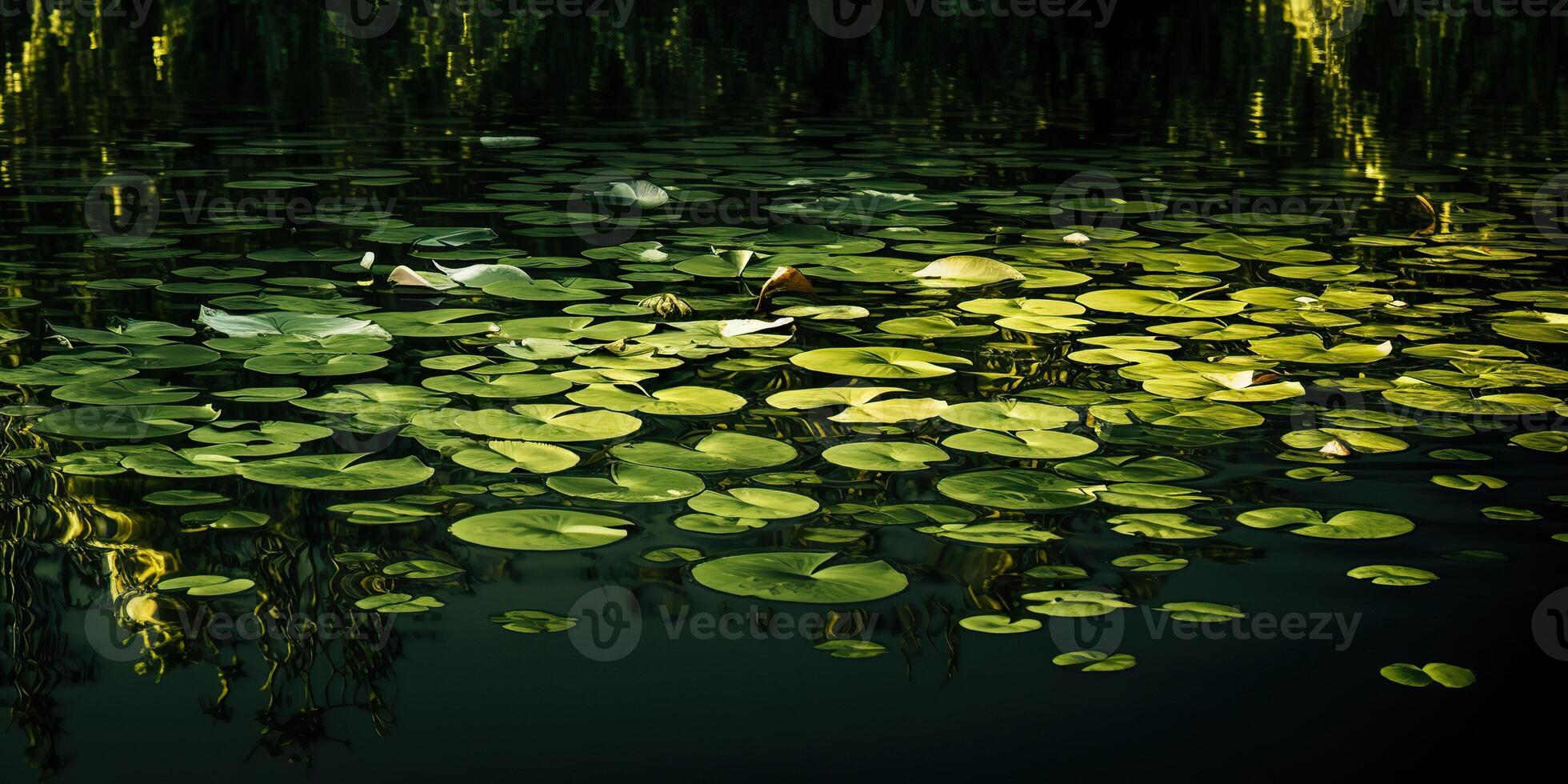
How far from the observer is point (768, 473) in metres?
1.69

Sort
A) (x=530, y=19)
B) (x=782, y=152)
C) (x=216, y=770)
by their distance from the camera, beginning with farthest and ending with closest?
(x=530, y=19) → (x=782, y=152) → (x=216, y=770)

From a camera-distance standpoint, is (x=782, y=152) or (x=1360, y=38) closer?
(x=782, y=152)

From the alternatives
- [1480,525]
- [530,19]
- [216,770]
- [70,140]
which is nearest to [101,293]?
[216,770]

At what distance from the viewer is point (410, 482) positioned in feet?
5.32

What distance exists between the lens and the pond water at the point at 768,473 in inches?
47.9

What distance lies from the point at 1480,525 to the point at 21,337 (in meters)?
1.97

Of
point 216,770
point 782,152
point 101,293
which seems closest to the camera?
point 216,770

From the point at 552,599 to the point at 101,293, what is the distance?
1.56m

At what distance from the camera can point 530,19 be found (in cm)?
1086

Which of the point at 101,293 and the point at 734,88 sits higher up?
the point at 734,88

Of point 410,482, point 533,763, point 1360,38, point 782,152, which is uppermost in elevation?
point 1360,38

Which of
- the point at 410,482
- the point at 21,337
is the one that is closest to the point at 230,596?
the point at 410,482

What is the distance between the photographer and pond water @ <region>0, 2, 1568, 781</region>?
122 cm

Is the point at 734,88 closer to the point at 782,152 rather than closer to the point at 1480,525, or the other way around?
the point at 782,152
